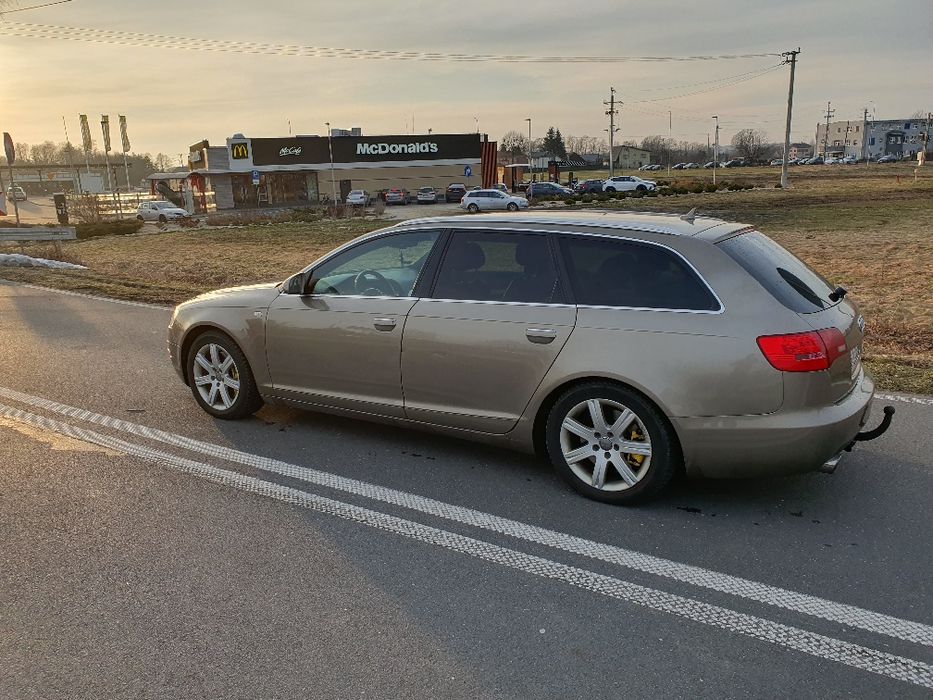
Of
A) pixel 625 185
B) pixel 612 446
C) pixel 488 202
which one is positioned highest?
pixel 625 185

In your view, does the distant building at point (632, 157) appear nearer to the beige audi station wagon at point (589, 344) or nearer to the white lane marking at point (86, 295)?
the white lane marking at point (86, 295)

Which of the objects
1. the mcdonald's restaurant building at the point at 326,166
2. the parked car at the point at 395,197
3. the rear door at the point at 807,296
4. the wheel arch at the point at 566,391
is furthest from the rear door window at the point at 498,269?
the mcdonald's restaurant building at the point at 326,166

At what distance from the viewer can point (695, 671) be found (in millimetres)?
2756

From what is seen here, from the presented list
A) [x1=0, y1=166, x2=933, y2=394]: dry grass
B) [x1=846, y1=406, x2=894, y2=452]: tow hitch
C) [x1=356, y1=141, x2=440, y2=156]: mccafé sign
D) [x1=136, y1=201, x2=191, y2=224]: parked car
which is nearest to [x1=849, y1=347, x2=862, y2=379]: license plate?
[x1=846, y1=406, x2=894, y2=452]: tow hitch

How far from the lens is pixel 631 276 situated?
4125 mm

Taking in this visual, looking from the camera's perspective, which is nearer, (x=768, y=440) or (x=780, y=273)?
(x=768, y=440)

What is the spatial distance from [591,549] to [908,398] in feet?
11.8

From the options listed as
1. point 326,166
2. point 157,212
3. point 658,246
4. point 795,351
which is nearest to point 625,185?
point 326,166

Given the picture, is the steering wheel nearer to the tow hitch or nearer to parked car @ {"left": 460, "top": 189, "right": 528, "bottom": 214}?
the tow hitch

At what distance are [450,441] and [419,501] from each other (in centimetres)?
99

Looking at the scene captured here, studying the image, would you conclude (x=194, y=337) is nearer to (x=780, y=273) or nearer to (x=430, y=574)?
(x=430, y=574)

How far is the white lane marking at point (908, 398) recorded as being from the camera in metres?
5.73

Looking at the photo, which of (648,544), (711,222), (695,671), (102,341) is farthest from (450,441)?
(102,341)

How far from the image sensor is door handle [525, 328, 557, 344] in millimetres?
4172
